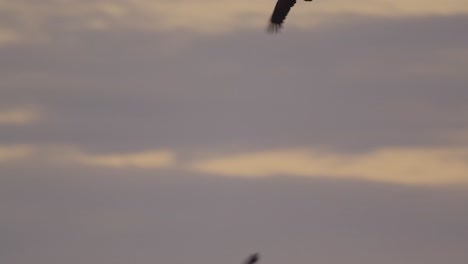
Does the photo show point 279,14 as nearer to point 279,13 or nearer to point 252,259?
point 279,13

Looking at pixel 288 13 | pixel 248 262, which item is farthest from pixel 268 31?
pixel 248 262

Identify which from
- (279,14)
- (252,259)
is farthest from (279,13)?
(252,259)

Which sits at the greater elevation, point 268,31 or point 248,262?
point 268,31

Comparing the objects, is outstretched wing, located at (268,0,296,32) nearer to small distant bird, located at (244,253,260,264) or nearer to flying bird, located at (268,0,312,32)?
flying bird, located at (268,0,312,32)

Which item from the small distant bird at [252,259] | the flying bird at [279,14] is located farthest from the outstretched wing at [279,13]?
the small distant bird at [252,259]

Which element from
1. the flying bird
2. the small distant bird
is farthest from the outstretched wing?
the small distant bird

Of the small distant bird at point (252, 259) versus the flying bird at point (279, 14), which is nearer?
the small distant bird at point (252, 259)

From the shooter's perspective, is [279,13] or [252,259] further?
[279,13]

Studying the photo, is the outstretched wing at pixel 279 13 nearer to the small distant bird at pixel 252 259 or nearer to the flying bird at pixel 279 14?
the flying bird at pixel 279 14

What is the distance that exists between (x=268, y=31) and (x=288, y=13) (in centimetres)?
123

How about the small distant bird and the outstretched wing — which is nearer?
the small distant bird

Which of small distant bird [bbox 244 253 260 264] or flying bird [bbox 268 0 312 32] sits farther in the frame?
flying bird [bbox 268 0 312 32]

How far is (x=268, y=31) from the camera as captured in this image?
31.2 metres

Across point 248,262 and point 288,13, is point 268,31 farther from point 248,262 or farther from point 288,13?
point 248,262
